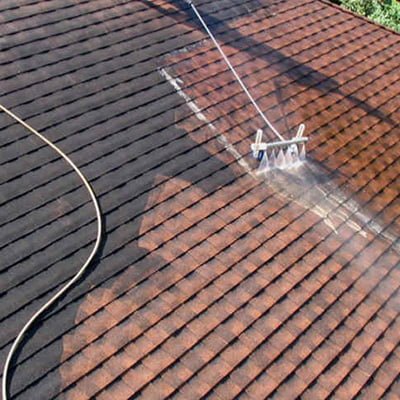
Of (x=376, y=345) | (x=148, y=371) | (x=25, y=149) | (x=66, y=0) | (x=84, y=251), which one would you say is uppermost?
(x=66, y=0)

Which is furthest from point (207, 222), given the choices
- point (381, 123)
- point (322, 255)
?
point (381, 123)

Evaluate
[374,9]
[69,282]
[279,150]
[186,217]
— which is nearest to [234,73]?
[279,150]

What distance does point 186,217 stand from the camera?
6.09 meters

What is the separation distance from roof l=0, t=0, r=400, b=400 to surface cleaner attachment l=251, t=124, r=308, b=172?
19 centimetres

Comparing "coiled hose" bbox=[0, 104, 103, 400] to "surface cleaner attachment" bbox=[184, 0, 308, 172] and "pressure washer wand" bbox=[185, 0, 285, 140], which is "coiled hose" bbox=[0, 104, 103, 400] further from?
"pressure washer wand" bbox=[185, 0, 285, 140]

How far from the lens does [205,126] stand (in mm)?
7070

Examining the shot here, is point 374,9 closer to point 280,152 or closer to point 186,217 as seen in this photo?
point 280,152

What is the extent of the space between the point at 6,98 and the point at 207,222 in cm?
265

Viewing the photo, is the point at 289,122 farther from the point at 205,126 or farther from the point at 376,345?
the point at 376,345

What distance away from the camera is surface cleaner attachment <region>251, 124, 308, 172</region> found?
6.97m

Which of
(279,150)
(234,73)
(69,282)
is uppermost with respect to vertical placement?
(234,73)

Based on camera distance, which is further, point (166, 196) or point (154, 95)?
point (154, 95)

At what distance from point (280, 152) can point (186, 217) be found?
5.80 feet

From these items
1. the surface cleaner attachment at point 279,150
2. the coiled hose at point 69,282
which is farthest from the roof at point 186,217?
the surface cleaner attachment at point 279,150
